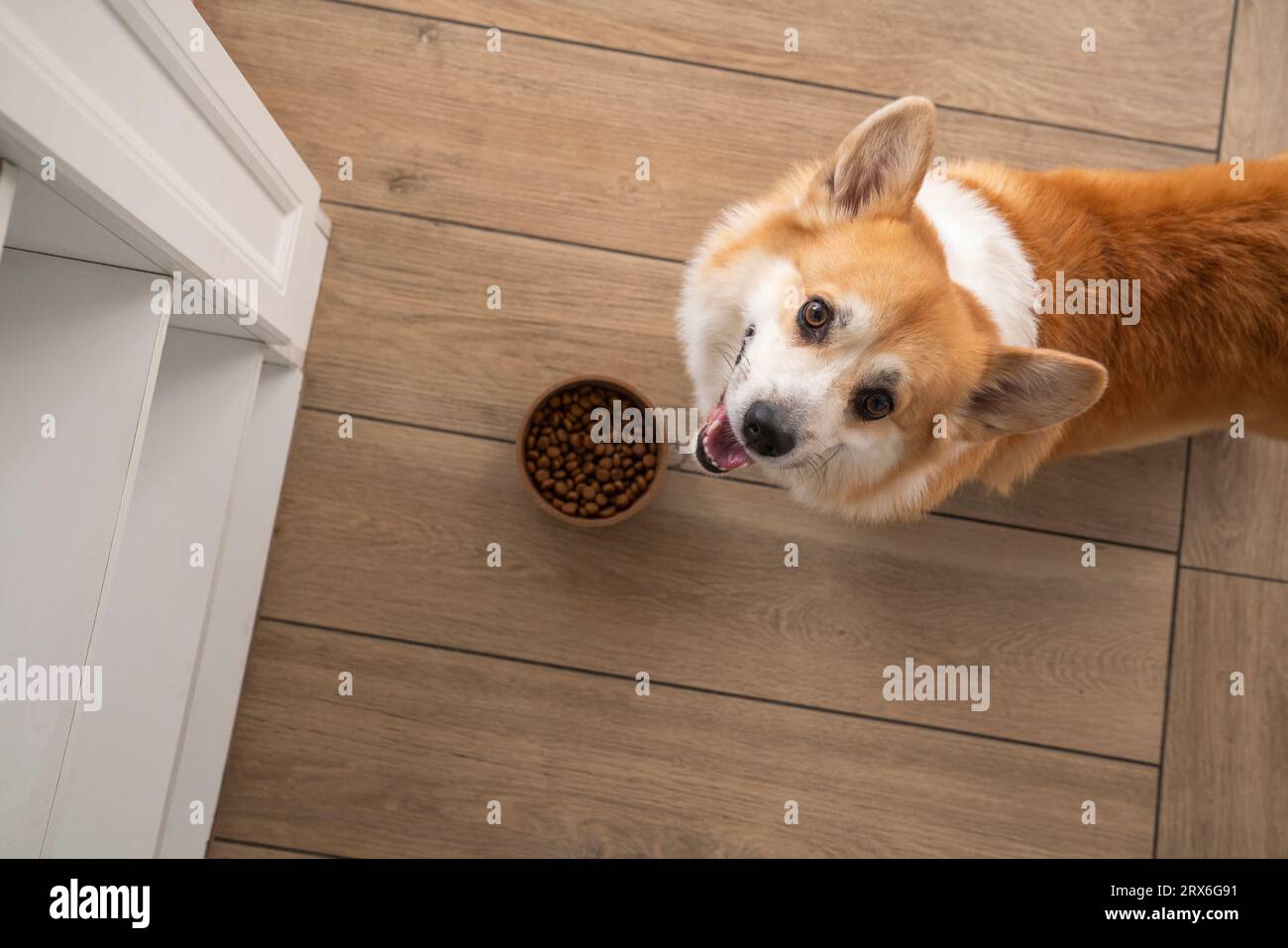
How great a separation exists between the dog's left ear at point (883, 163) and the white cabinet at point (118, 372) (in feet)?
3.03

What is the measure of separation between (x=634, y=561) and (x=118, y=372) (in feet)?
3.31

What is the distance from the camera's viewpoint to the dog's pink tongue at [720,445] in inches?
53.2

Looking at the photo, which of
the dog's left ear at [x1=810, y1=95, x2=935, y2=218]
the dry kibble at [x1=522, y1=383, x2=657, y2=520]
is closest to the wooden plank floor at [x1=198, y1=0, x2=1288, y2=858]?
the dry kibble at [x1=522, y1=383, x2=657, y2=520]

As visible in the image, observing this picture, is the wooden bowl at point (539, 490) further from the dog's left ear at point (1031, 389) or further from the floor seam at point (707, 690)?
the dog's left ear at point (1031, 389)

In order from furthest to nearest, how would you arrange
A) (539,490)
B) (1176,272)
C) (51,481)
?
(539,490)
(1176,272)
(51,481)

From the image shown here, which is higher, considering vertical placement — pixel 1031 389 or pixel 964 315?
pixel 964 315

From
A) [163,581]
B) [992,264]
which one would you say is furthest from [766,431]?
[163,581]

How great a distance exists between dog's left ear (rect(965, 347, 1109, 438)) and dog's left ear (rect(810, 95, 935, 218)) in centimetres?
28

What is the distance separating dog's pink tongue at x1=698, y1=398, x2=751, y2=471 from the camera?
1.35 metres

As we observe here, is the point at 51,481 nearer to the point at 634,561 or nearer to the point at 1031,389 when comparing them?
the point at 634,561

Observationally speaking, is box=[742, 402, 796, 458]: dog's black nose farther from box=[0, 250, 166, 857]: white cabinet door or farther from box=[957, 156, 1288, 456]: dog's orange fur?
box=[0, 250, 166, 857]: white cabinet door

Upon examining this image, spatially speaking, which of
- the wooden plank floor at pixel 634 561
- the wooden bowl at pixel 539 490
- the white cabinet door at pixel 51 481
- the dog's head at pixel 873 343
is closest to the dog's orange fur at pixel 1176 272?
the dog's head at pixel 873 343

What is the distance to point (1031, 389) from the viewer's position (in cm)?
110
